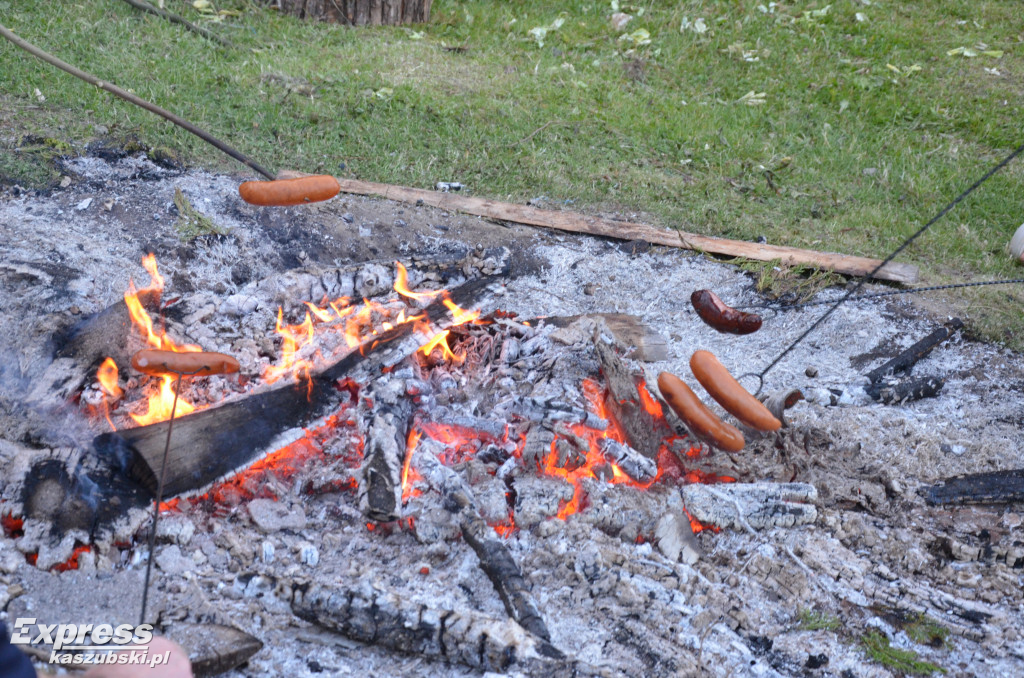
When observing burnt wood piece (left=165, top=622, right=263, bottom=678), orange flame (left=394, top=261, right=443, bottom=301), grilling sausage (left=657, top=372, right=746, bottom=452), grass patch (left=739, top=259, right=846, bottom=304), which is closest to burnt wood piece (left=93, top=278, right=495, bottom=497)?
orange flame (left=394, top=261, right=443, bottom=301)

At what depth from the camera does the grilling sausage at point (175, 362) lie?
2801mm

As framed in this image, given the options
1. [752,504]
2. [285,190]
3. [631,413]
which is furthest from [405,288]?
[752,504]

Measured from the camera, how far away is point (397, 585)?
2.77 meters

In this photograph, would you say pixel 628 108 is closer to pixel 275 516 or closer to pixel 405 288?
pixel 405 288

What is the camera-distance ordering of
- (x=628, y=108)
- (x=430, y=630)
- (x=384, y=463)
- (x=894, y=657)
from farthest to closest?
(x=628, y=108) < (x=384, y=463) < (x=894, y=657) < (x=430, y=630)

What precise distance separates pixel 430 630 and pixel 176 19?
682 centimetres

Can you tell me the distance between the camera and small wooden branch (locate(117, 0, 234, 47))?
7043mm

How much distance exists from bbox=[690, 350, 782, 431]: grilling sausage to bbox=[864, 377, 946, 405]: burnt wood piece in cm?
140

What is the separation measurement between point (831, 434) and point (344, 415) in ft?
7.76

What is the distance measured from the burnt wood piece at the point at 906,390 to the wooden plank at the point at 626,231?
999mm

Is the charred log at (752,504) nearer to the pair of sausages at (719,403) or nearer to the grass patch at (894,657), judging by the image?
the pair of sausages at (719,403)

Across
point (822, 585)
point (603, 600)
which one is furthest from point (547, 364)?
point (822, 585)

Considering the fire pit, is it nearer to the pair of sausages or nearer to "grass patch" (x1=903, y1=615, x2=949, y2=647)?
"grass patch" (x1=903, y1=615, x2=949, y2=647)

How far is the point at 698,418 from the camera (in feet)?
10.1
